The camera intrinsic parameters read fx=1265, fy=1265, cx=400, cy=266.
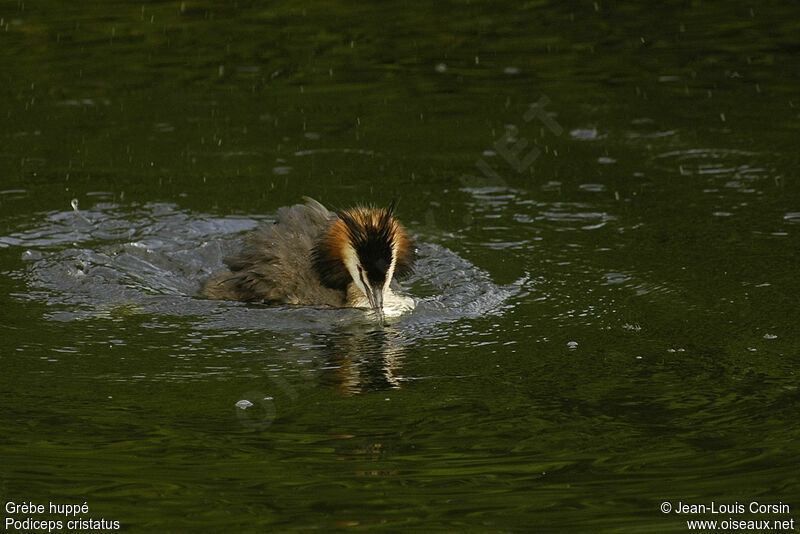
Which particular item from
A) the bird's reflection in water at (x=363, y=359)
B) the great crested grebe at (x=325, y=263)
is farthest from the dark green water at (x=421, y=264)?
the great crested grebe at (x=325, y=263)

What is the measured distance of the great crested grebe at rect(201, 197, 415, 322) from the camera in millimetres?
9336

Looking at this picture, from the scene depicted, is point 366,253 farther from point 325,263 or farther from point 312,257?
point 312,257

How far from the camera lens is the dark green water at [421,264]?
6336mm

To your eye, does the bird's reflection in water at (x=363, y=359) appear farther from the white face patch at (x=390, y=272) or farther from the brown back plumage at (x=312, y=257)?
the brown back plumage at (x=312, y=257)

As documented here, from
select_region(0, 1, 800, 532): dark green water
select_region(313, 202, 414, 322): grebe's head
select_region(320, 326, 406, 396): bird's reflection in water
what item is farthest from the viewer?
select_region(313, 202, 414, 322): grebe's head

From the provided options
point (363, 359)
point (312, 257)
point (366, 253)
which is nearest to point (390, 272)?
point (366, 253)

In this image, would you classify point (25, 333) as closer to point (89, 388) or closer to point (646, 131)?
point (89, 388)

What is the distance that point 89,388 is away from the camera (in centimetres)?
787

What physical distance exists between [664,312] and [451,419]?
266 cm

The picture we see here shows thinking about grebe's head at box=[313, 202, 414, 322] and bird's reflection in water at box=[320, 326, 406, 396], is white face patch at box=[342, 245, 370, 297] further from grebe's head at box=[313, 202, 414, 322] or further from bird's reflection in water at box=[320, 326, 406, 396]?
bird's reflection in water at box=[320, 326, 406, 396]

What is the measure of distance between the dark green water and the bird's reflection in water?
28 millimetres

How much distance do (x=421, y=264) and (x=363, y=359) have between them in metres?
2.31

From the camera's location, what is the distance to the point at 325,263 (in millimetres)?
9695

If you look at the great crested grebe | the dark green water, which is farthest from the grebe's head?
the dark green water
